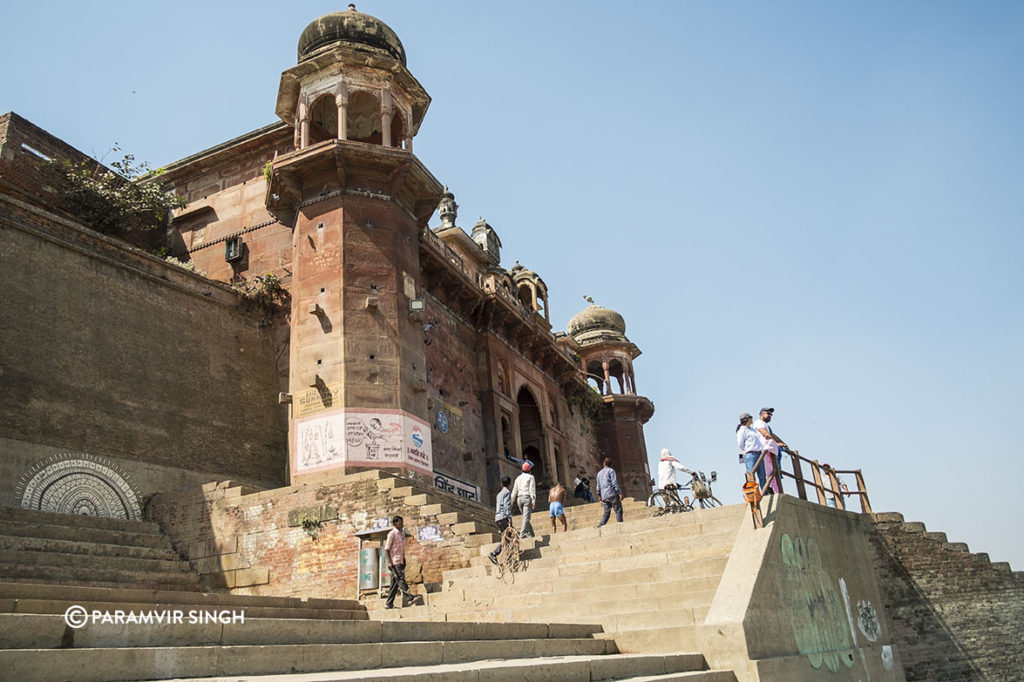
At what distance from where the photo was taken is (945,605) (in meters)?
14.9

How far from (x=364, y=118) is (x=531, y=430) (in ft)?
35.6

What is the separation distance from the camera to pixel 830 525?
454 inches

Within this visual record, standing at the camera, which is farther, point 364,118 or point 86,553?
point 364,118

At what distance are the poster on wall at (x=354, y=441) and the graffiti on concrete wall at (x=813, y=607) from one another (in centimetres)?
817

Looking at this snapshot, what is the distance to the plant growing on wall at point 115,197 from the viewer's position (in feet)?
62.7

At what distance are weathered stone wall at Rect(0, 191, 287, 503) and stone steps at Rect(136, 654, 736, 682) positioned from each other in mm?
10640

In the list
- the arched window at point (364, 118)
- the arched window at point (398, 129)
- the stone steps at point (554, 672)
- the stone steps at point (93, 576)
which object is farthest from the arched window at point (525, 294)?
the stone steps at point (554, 672)

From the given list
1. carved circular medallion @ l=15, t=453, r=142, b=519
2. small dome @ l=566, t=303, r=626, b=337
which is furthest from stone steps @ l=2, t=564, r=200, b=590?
small dome @ l=566, t=303, r=626, b=337

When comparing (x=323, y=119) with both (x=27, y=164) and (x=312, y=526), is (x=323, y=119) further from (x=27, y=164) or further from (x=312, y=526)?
(x=312, y=526)

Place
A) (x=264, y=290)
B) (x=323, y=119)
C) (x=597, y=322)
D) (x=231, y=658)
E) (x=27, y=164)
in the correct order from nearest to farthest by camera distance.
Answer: (x=231, y=658) → (x=27, y=164) → (x=264, y=290) → (x=323, y=119) → (x=597, y=322)

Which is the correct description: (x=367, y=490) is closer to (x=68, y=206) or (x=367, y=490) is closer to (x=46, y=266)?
(x=46, y=266)

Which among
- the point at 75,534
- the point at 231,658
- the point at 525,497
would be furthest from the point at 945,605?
the point at 75,534

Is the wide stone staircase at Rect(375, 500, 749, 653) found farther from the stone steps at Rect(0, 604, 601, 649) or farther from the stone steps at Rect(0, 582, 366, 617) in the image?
the stone steps at Rect(0, 582, 366, 617)

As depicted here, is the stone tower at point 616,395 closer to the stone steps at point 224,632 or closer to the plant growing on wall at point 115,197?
the plant growing on wall at point 115,197
